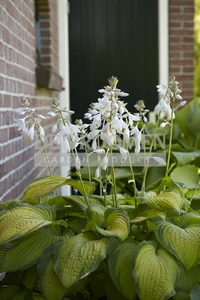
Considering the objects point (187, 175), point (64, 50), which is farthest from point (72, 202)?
point (64, 50)

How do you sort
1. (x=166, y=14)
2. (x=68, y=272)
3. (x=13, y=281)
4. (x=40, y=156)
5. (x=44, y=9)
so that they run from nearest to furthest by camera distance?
(x=68, y=272)
(x=13, y=281)
(x=40, y=156)
(x=44, y=9)
(x=166, y=14)

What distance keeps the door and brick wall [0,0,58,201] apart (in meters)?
1.71

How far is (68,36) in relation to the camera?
5.61 m

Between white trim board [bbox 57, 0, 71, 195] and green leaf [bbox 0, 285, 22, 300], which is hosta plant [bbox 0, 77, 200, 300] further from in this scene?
white trim board [bbox 57, 0, 71, 195]

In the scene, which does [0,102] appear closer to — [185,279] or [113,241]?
[113,241]

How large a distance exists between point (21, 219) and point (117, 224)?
0.92 ft

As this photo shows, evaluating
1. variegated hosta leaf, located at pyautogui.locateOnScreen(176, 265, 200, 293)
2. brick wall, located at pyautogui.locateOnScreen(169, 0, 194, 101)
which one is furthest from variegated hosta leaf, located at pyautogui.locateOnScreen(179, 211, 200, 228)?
brick wall, located at pyautogui.locateOnScreen(169, 0, 194, 101)

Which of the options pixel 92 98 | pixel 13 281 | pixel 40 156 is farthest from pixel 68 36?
pixel 13 281

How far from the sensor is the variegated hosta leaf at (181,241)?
1.62 m

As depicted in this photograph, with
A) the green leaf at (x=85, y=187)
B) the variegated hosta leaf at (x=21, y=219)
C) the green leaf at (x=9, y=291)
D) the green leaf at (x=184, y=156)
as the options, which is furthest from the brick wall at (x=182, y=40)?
the green leaf at (x=9, y=291)

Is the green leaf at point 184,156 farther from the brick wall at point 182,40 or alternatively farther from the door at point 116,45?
the brick wall at point 182,40

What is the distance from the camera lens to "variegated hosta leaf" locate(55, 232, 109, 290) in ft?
5.08

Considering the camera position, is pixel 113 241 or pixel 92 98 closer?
pixel 113 241

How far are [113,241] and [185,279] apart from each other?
0.76 feet
